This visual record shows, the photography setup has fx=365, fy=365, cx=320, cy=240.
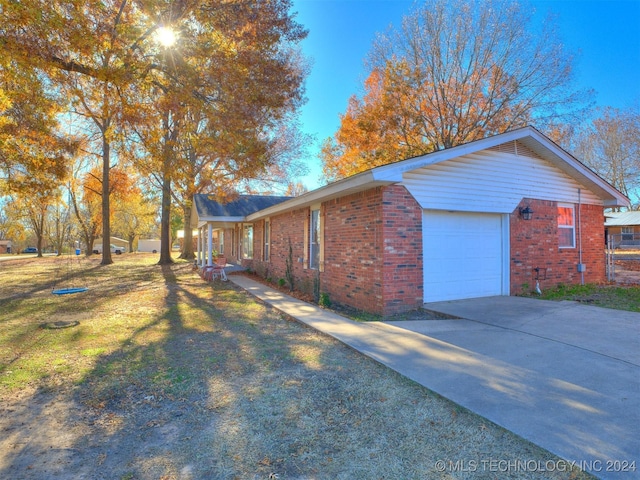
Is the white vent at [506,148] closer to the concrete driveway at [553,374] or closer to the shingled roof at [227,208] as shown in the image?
the concrete driveway at [553,374]

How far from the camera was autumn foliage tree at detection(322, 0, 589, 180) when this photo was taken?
15.8 m

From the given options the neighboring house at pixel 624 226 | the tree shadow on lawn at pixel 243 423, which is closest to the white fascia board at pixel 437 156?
Result: the tree shadow on lawn at pixel 243 423

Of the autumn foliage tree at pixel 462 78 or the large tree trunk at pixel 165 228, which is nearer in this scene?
the autumn foliage tree at pixel 462 78

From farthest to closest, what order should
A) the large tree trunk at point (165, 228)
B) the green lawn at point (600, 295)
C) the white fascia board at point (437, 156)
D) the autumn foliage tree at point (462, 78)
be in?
the large tree trunk at point (165, 228) → the autumn foliage tree at point (462, 78) → the green lawn at point (600, 295) → the white fascia board at point (437, 156)

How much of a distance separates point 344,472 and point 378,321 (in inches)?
167

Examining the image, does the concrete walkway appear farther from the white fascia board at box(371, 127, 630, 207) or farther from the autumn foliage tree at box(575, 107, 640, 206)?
the autumn foliage tree at box(575, 107, 640, 206)

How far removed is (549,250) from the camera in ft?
30.2

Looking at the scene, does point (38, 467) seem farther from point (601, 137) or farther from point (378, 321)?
point (601, 137)

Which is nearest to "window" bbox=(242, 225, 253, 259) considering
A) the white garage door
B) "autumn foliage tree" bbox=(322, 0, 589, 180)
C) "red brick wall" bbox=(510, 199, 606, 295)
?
"autumn foliage tree" bbox=(322, 0, 589, 180)

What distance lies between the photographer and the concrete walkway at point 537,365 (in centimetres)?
266

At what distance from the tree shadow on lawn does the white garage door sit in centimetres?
352

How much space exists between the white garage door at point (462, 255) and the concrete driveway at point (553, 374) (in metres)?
1.18

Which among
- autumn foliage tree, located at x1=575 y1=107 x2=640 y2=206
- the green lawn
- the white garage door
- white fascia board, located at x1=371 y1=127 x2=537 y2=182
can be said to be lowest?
the green lawn

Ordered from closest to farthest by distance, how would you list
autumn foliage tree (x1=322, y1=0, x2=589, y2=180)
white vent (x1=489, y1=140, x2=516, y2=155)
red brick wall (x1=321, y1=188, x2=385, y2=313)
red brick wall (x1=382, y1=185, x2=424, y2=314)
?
red brick wall (x1=382, y1=185, x2=424, y2=314), red brick wall (x1=321, y1=188, x2=385, y2=313), white vent (x1=489, y1=140, x2=516, y2=155), autumn foliage tree (x1=322, y1=0, x2=589, y2=180)
